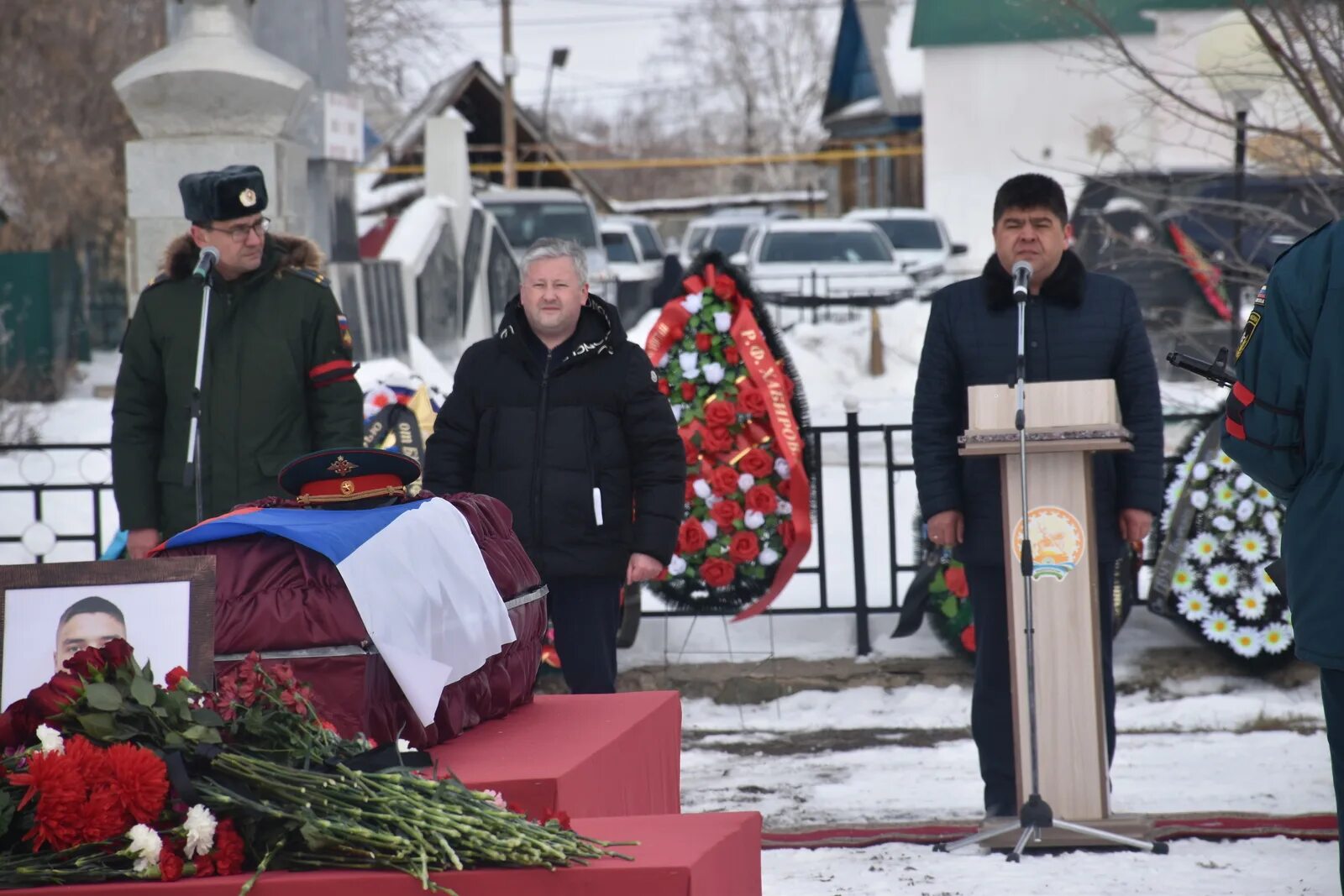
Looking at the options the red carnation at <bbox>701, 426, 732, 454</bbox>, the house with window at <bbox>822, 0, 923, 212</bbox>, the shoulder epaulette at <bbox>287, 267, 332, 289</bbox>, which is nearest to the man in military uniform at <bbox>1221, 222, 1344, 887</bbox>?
the shoulder epaulette at <bbox>287, 267, 332, 289</bbox>

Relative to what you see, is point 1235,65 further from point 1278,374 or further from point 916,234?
point 916,234

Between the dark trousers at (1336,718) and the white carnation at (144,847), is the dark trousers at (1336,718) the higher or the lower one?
the lower one

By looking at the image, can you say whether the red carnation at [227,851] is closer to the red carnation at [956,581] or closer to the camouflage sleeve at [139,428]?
the camouflage sleeve at [139,428]

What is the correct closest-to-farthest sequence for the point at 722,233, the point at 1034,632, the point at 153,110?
1. the point at 1034,632
2. the point at 153,110
3. the point at 722,233

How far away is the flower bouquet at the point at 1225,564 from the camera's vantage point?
6.83 m

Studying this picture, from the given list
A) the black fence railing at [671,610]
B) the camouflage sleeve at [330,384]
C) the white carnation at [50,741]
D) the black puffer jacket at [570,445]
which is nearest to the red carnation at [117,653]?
the white carnation at [50,741]

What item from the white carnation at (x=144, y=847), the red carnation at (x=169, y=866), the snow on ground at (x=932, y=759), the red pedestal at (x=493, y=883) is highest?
the white carnation at (x=144, y=847)

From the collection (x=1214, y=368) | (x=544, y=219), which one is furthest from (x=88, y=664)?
(x=544, y=219)

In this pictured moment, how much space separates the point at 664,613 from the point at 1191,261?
268cm

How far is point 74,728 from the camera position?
8.33 feet

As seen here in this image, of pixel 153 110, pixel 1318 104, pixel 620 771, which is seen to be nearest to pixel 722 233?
pixel 153 110

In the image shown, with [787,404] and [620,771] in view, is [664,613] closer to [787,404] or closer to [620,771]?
[787,404]

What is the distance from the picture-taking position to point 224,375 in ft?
16.8

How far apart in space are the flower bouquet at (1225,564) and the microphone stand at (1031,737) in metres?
2.30
